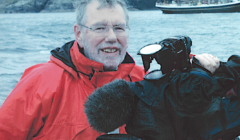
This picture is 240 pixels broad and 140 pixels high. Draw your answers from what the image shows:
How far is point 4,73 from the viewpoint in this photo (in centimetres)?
681

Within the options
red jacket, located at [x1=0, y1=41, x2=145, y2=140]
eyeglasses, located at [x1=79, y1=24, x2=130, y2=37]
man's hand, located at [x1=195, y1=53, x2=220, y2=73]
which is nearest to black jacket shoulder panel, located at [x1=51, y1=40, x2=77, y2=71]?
red jacket, located at [x1=0, y1=41, x2=145, y2=140]

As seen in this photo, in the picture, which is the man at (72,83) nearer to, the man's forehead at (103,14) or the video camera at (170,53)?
the man's forehead at (103,14)

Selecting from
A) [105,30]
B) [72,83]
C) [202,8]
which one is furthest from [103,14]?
[202,8]

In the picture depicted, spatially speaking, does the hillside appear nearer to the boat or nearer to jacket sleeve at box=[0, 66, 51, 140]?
the boat

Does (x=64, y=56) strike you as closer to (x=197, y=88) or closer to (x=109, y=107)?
(x=109, y=107)

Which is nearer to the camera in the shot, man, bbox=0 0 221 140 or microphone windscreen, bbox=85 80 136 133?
microphone windscreen, bbox=85 80 136 133

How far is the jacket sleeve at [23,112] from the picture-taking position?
1503 mm

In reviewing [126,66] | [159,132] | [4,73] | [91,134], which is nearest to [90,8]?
[126,66]

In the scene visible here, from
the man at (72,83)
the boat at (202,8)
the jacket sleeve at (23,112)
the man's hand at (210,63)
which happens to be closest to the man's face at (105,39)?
the man at (72,83)

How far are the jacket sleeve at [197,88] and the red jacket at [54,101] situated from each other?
69 cm

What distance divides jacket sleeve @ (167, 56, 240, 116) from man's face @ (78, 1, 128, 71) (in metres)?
0.67

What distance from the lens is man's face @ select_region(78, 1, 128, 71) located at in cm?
160

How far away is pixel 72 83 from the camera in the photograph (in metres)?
1.67

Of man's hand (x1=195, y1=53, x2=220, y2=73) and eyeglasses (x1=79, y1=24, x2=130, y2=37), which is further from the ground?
eyeglasses (x1=79, y1=24, x2=130, y2=37)
